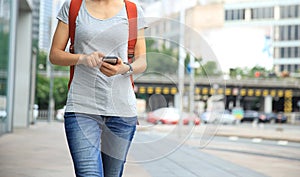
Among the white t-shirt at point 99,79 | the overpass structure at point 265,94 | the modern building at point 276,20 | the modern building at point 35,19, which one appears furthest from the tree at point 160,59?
the modern building at point 276,20

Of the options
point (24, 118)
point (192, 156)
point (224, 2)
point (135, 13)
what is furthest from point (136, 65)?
point (224, 2)

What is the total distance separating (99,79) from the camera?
3004 millimetres

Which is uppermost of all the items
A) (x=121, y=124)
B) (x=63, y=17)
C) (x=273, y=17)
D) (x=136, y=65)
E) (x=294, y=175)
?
(x=273, y=17)

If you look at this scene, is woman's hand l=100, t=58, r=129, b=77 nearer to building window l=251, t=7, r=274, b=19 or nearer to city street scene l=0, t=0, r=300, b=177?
city street scene l=0, t=0, r=300, b=177

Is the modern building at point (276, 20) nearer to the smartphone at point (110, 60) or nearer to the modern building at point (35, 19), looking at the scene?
the modern building at point (35, 19)

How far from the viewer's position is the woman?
2.98 meters

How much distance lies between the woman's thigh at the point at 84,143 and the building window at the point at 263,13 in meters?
83.3

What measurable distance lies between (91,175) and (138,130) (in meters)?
0.48

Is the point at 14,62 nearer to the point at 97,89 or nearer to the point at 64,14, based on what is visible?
the point at 64,14

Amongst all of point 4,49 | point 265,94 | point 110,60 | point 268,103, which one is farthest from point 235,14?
point 110,60

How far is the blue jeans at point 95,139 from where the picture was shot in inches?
117

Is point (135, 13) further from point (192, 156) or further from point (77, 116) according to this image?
point (192, 156)

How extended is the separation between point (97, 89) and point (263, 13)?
3299 inches

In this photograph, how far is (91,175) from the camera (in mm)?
2947
